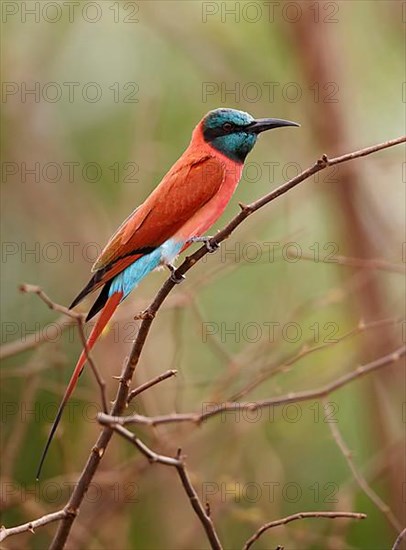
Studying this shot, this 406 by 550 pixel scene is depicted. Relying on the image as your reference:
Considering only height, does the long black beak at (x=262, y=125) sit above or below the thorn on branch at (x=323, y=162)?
above

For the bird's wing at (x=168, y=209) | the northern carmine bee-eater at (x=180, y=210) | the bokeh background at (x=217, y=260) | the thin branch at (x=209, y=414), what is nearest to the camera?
the thin branch at (x=209, y=414)

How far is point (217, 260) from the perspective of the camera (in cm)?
386

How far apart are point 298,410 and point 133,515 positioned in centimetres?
112

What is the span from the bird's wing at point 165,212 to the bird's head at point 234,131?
10cm

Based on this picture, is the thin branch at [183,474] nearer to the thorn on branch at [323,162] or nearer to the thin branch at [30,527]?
the thin branch at [30,527]

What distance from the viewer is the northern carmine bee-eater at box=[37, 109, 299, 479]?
9.17 ft

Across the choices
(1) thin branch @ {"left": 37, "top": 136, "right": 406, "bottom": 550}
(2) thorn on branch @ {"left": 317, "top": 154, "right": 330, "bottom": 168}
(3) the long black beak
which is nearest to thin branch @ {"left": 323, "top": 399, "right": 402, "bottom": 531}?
(1) thin branch @ {"left": 37, "top": 136, "right": 406, "bottom": 550}

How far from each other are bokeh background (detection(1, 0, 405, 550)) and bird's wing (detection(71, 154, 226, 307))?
0.31 m

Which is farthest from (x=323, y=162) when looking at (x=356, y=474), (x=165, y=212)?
(x=165, y=212)

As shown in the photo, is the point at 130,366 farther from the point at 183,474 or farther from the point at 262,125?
the point at 262,125

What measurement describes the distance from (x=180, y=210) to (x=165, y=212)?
0.18 ft

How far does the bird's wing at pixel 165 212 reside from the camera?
2.89 metres

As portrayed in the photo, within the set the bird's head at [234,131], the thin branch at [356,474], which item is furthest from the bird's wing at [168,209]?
the thin branch at [356,474]

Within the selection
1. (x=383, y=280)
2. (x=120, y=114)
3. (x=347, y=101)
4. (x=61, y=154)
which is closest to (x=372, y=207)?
(x=383, y=280)
